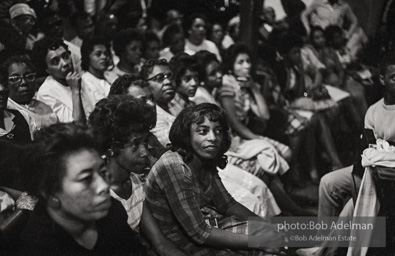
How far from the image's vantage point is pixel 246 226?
303cm

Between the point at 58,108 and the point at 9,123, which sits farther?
the point at 58,108

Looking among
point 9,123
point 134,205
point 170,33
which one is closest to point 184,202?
point 134,205

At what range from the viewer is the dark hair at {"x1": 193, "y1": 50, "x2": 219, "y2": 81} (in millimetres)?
4043

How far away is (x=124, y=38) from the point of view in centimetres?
386

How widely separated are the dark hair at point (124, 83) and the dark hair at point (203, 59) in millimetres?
708

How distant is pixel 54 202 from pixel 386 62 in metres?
2.12

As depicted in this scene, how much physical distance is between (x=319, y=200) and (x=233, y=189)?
51cm

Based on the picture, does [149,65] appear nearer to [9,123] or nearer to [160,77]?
[160,77]

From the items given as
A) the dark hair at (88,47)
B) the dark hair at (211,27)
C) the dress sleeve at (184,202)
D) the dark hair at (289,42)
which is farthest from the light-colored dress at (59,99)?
the dark hair at (289,42)

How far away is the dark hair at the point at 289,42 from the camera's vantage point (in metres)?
4.41

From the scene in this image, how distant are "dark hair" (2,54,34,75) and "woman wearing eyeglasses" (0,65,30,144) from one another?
6 cm

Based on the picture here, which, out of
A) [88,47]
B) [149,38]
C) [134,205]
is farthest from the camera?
[149,38]

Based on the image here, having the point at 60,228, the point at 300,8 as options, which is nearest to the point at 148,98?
the point at 60,228

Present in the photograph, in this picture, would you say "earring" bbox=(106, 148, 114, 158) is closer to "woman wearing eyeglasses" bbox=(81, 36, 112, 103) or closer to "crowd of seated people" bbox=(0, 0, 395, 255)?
"crowd of seated people" bbox=(0, 0, 395, 255)
